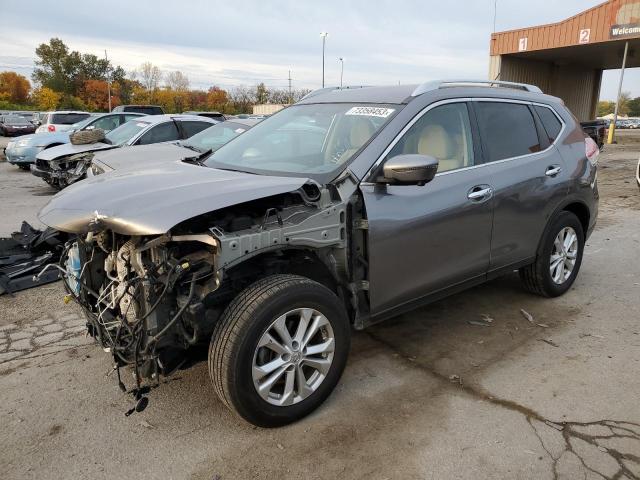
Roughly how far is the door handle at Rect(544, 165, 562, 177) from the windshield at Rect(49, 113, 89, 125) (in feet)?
64.3

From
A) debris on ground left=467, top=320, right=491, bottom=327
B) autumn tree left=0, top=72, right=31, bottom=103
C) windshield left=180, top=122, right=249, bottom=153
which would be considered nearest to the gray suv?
debris on ground left=467, top=320, right=491, bottom=327

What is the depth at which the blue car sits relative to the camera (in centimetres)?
1362

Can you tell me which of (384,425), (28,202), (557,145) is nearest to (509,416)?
(384,425)

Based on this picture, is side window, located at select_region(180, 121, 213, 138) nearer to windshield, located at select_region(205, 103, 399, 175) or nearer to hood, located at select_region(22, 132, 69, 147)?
hood, located at select_region(22, 132, 69, 147)

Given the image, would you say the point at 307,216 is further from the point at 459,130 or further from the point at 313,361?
the point at 459,130

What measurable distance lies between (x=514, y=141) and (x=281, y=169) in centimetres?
200

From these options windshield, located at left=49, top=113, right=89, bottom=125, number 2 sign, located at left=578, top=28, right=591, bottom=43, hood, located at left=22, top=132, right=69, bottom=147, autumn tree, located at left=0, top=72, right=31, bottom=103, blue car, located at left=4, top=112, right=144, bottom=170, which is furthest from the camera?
autumn tree, located at left=0, top=72, right=31, bottom=103

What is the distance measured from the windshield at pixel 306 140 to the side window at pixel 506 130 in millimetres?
904

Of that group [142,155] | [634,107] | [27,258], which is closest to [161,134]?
[142,155]

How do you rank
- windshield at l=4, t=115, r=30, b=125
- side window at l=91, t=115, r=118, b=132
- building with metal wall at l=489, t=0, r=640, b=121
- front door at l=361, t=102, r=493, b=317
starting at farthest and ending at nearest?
windshield at l=4, t=115, r=30, b=125, building with metal wall at l=489, t=0, r=640, b=121, side window at l=91, t=115, r=118, b=132, front door at l=361, t=102, r=493, b=317

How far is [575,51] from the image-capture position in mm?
26938

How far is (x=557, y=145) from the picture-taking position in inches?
177

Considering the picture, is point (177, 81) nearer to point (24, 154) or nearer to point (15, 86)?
point (15, 86)

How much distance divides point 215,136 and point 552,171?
5.89 metres
